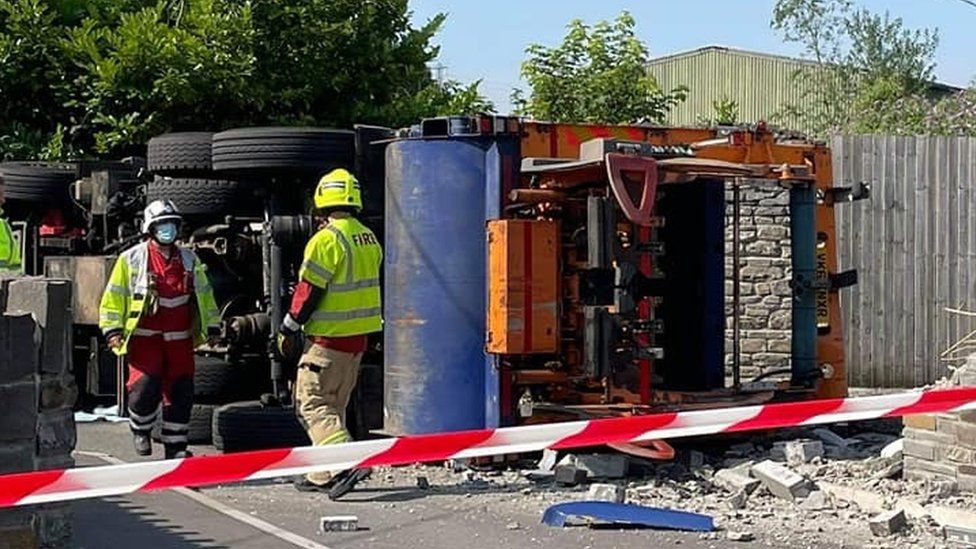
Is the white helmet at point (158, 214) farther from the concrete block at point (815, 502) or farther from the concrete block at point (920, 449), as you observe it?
the concrete block at point (920, 449)

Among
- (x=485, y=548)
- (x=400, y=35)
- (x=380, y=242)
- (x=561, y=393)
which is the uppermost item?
(x=400, y=35)

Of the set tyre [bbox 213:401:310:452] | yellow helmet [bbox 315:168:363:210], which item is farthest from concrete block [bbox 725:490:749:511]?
tyre [bbox 213:401:310:452]

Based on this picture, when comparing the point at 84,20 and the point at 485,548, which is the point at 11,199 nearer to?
the point at 84,20

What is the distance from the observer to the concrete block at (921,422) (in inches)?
310

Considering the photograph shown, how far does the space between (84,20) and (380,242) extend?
7678 millimetres

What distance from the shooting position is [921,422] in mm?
7957

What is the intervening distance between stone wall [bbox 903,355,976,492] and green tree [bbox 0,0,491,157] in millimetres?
8809

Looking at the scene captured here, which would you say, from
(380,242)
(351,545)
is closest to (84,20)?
(380,242)

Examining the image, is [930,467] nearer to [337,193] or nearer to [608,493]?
[608,493]

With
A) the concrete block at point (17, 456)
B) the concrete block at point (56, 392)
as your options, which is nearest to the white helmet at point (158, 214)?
the concrete block at point (56, 392)

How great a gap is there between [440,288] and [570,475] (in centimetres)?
138

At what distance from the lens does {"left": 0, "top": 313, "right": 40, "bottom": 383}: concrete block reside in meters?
5.73

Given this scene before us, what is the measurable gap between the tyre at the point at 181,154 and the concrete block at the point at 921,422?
16.6 feet

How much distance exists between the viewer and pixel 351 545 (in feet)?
23.4
